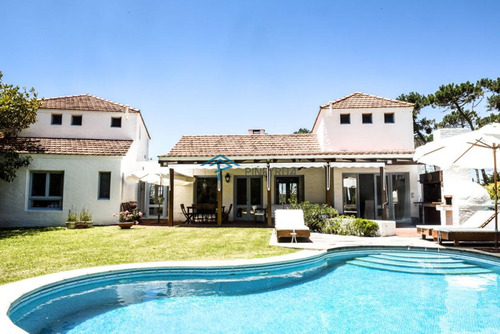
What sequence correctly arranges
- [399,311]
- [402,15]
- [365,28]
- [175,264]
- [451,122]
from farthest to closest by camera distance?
[451,122] < [365,28] < [402,15] < [175,264] < [399,311]

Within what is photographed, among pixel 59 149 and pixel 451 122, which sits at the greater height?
pixel 451 122

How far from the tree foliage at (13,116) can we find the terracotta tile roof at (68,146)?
550mm

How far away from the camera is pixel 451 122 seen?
32.1 metres

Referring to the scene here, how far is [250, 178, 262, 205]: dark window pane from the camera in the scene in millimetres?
18703

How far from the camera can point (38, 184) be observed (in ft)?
55.8

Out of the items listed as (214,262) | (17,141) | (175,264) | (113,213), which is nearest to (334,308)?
(214,262)

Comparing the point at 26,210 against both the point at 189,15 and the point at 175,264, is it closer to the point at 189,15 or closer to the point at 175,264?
the point at 189,15

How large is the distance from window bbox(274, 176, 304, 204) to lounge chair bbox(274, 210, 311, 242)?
22.5ft

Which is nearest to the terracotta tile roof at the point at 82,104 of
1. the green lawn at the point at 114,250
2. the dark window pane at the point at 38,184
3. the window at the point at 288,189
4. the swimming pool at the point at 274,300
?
the dark window pane at the point at 38,184

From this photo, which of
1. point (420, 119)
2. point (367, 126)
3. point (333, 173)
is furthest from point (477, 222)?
point (420, 119)

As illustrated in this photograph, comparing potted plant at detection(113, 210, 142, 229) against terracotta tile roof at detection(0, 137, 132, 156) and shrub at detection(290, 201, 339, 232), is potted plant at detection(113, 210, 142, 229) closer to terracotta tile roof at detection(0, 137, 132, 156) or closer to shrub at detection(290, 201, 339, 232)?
terracotta tile roof at detection(0, 137, 132, 156)

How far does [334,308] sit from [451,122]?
110 ft

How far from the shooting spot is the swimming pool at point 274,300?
4.61 metres

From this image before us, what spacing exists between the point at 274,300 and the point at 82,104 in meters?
20.0
